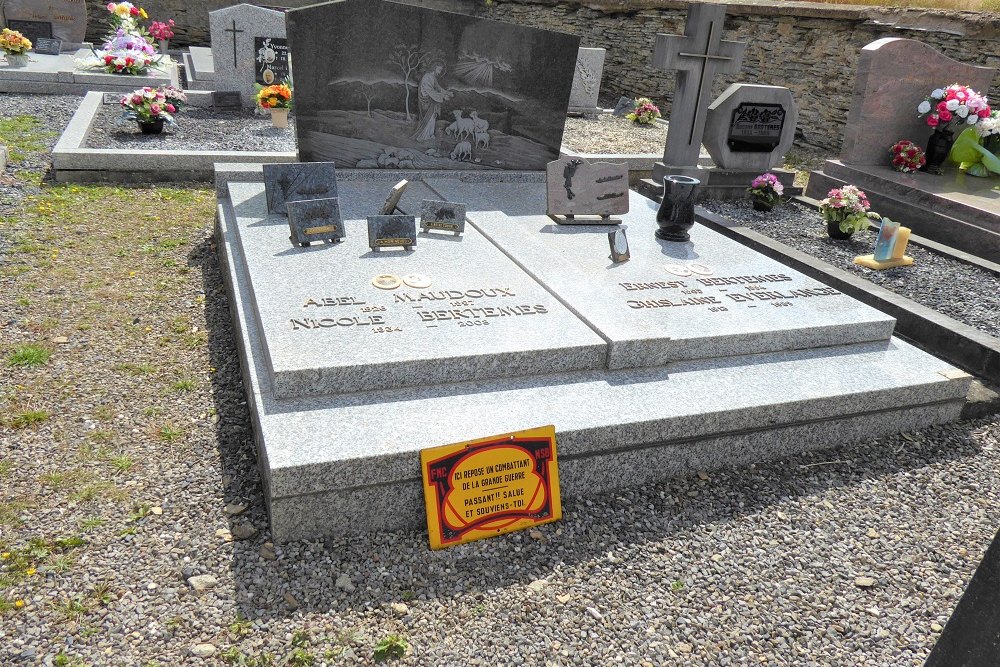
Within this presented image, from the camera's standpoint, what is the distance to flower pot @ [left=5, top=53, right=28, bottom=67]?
11.1 meters

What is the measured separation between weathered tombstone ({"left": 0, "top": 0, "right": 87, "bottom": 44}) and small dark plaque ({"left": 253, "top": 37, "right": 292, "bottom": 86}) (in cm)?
570

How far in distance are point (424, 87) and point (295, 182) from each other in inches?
67.7

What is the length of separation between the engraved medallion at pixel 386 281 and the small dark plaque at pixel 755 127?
5.29 metres

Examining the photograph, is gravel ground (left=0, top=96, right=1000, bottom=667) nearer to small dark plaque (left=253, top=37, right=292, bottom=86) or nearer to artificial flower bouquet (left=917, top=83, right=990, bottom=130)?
artificial flower bouquet (left=917, top=83, right=990, bottom=130)

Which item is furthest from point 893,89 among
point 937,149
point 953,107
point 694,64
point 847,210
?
point 847,210

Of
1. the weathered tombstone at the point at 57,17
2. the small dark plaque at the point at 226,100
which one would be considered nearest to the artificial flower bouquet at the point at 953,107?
the small dark plaque at the point at 226,100

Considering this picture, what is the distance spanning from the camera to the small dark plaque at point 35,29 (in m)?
13.5

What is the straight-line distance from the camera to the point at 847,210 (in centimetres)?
654

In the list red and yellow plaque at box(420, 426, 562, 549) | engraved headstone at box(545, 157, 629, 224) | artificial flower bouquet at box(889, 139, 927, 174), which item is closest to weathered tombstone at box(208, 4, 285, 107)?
engraved headstone at box(545, 157, 629, 224)

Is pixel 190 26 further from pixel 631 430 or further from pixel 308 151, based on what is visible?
pixel 631 430

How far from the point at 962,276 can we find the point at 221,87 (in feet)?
31.2

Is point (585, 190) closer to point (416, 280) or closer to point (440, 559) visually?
point (416, 280)

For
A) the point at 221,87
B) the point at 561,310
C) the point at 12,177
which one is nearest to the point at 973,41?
the point at 561,310

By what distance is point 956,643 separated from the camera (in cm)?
181
